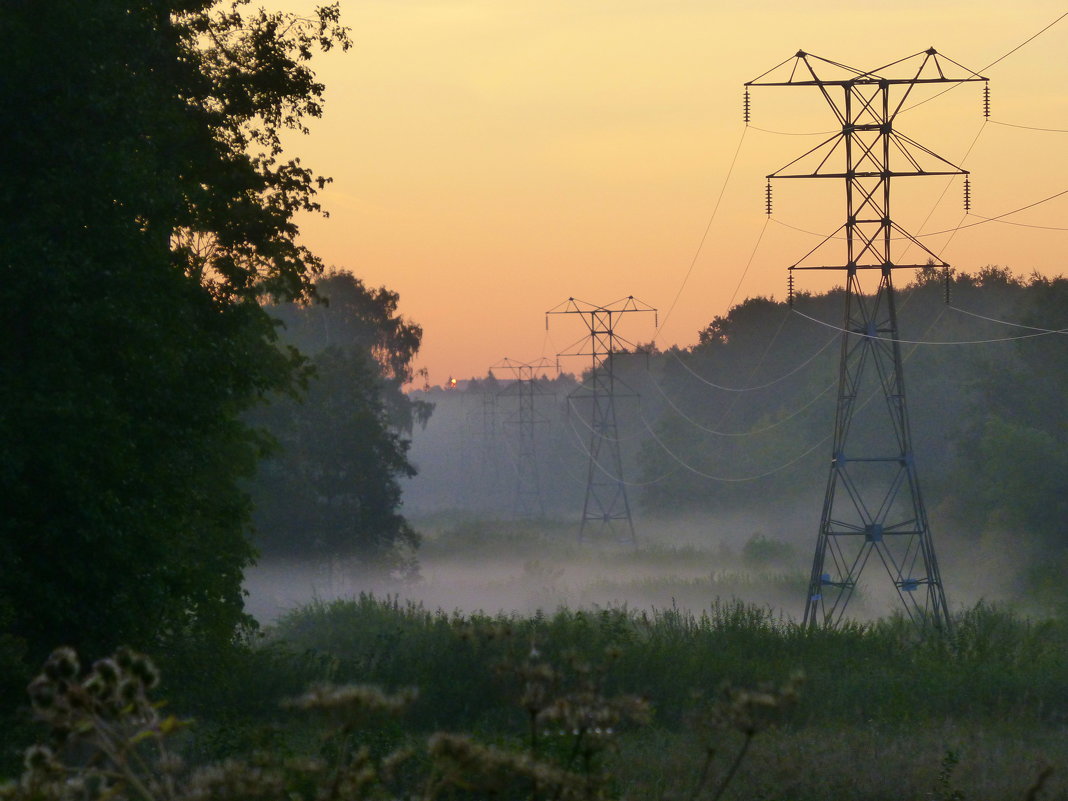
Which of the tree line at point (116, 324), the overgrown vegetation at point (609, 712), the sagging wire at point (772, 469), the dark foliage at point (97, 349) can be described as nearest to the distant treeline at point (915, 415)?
the sagging wire at point (772, 469)

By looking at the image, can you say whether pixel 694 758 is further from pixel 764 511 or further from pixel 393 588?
pixel 764 511

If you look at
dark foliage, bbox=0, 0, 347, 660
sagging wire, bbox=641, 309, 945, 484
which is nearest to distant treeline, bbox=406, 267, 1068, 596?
sagging wire, bbox=641, 309, 945, 484

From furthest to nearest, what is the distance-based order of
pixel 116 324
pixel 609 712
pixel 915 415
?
1. pixel 915 415
2. pixel 116 324
3. pixel 609 712

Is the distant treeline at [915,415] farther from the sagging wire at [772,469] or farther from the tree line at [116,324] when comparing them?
the tree line at [116,324]

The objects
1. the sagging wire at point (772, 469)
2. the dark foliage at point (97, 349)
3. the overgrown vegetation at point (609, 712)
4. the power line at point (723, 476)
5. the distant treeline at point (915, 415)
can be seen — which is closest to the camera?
the overgrown vegetation at point (609, 712)

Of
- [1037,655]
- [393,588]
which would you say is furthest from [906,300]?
[1037,655]

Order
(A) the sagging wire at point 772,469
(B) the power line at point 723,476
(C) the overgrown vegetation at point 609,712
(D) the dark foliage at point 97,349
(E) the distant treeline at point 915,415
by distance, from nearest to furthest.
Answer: (C) the overgrown vegetation at point 609,712 < (D) the dark foliage at point 97,349 < (E) the distant treeline at point 915,415 < (A) the sagging wire at point 772,469 < (B) the power line at point 723,476

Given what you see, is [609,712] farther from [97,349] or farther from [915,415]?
[915,415]

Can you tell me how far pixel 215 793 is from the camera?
308cm

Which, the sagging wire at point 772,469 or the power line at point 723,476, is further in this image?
the power line at point 723,476

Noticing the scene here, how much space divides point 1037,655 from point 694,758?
10031 millimetres

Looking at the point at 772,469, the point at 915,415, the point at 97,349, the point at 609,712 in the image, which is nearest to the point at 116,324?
the point at 97,349

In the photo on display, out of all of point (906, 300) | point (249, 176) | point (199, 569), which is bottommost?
point (199, 569)

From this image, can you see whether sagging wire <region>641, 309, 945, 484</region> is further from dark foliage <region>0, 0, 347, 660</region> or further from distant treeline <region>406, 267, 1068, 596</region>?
dark foliage <region>0, 0, 347, 660</region>
